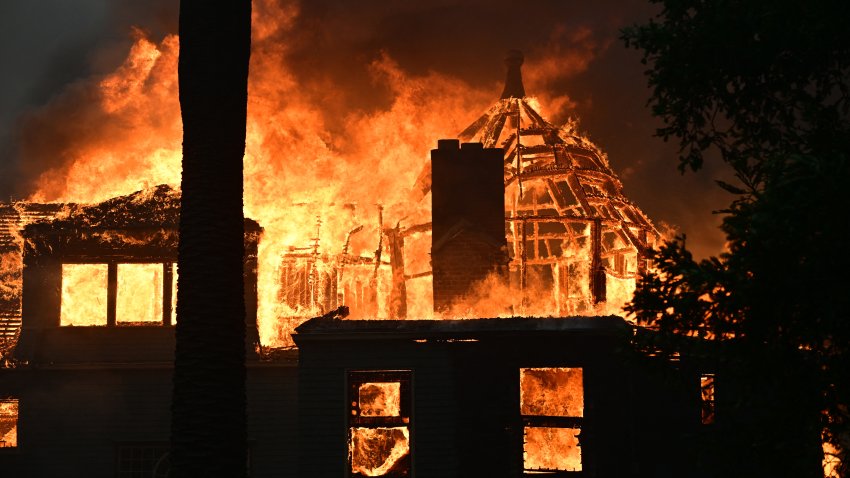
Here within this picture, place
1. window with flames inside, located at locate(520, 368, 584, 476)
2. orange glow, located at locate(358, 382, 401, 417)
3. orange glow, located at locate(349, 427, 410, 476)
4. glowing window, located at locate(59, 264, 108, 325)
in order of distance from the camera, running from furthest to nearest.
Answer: glowing window, located at locate(59, 264, 108, 325)
orange glow, located at locate(358, 382, 401, 417)
orange glow, located at locate(349, 427, 410, 476)
window with flames inside, located at locate(520, 368, 584, 476)

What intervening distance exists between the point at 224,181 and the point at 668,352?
18.4 ft

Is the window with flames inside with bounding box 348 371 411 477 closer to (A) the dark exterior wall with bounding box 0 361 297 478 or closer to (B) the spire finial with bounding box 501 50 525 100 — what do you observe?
(A) the dark exterior wall with bounding box 0 361 297 478

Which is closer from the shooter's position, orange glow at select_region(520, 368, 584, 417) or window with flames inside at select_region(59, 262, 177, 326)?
orange glow at select_region(520, 368, 584, 417)

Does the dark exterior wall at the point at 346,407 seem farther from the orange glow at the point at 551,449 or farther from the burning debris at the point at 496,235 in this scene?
the burning debris at the point at 496,235

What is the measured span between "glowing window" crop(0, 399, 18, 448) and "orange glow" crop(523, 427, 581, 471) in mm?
12724

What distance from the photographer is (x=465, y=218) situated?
21406 millimetres

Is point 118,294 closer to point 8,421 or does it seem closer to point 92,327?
point 92,327

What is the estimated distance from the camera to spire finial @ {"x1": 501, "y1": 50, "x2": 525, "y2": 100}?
91.5ft

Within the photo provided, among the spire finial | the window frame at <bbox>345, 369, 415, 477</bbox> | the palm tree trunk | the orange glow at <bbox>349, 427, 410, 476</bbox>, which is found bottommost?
the orange glow at <bbox>349, 427, 410, 476</bbox>

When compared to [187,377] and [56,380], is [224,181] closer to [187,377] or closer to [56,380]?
[187,377]

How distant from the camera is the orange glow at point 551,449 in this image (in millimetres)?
17453

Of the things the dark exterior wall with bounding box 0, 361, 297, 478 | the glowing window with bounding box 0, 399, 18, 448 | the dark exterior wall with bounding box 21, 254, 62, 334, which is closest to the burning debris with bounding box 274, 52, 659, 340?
the dark exterior wall with bounding box 0, 361, 297, 478

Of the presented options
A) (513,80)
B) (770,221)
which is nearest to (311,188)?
(513,80)

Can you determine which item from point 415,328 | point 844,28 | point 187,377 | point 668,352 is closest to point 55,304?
point 415,328
